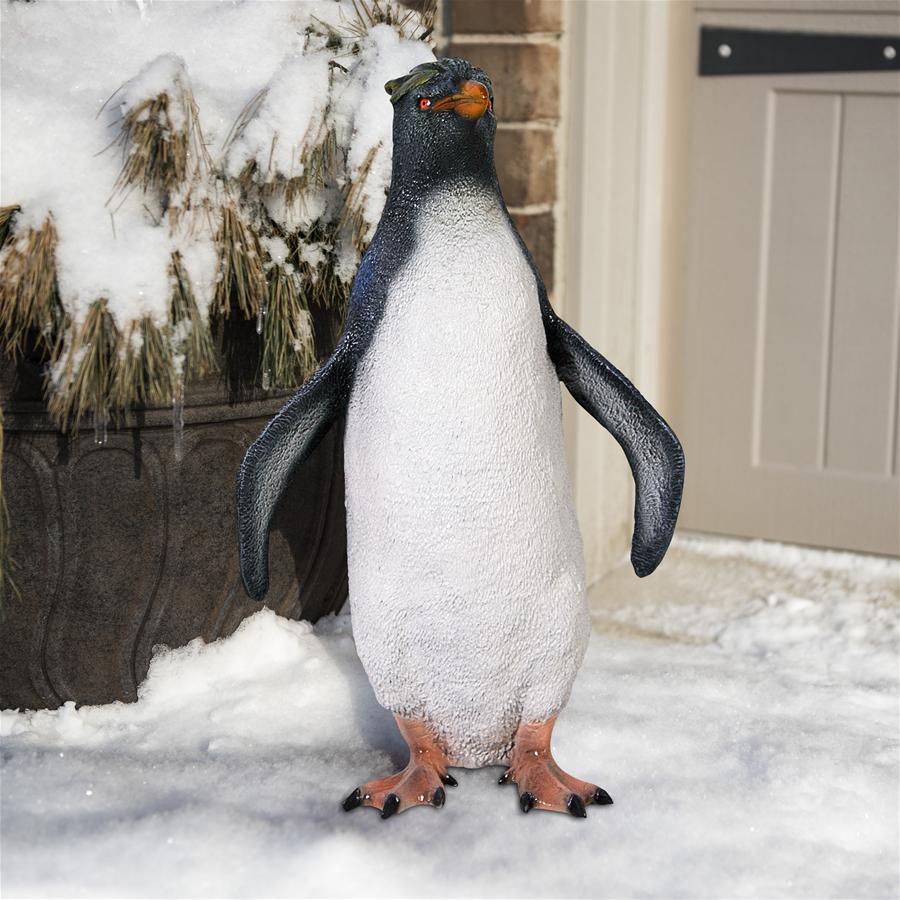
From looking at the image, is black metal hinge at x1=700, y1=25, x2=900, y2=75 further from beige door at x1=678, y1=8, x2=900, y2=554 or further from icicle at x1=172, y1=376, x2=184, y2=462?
icicle at x1=172, y1=376, x2=184, y2=462

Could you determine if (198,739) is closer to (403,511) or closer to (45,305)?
(403,511)

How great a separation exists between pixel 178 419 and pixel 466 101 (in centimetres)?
49

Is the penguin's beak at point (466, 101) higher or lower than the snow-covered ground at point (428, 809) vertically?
higher

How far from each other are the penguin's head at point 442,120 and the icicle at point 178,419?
1.16 ft

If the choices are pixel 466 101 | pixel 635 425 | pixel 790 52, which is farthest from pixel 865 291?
pixel 466 101

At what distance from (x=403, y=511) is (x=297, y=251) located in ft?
1.31

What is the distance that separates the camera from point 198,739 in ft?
5.04

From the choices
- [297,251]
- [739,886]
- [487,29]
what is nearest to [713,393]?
[487,29]

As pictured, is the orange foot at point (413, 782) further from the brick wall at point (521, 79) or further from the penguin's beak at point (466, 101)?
the brick wall at point (521, 79)

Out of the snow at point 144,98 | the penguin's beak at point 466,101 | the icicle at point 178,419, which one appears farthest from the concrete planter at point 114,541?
the penguin's beak at point 466,101

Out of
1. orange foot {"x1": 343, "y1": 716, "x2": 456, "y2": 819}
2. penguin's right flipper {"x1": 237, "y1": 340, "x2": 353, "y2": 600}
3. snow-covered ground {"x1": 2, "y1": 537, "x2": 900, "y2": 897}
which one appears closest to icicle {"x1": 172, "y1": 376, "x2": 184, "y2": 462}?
penguin's right flipper {"x1": 237, "y1": 340, "x2": 353, "y2": 600}

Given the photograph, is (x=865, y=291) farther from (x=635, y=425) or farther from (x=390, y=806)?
(x=390, y=806)

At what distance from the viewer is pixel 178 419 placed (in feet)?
4.89

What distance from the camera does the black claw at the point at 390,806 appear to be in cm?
136
